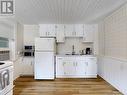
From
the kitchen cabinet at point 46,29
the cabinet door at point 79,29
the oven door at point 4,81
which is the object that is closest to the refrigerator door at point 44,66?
the kitchen cabinet at point 46,29

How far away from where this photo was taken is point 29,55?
652 cm

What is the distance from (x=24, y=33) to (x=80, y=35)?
2600mm

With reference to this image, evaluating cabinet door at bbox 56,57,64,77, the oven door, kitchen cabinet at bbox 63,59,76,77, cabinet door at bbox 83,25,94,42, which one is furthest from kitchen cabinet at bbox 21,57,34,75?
the oven door

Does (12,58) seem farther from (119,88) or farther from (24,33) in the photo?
(119,88)

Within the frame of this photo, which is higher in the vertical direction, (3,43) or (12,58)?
(3,43)

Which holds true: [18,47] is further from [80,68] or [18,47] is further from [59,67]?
[80,68]

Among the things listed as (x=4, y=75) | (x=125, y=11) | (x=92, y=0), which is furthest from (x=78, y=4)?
(x=4, y=75)

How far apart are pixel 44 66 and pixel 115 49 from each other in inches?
107

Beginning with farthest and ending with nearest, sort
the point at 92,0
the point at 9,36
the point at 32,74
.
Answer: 1. the point at 32,74
2. the point at 9,36
3. the point at 92,0

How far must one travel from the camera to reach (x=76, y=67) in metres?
6.07

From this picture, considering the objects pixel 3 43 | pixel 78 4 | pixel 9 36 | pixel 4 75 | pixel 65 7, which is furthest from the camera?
pixel 9 36

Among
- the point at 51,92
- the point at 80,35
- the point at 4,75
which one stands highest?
the point at 80,35

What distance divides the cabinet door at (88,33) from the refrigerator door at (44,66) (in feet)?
6.11

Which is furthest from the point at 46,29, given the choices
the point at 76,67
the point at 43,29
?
the point at 76,67
